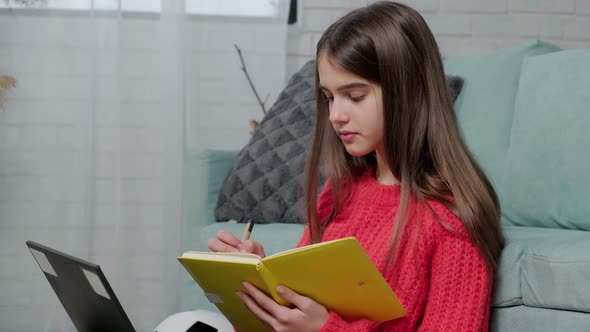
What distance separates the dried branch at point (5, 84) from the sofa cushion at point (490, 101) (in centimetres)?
139

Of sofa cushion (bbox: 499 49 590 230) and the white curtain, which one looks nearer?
sofa cushion (bbox: 499 49 590 230)

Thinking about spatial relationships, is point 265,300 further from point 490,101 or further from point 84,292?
point 490,101

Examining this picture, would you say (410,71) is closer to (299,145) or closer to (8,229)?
(299,145)

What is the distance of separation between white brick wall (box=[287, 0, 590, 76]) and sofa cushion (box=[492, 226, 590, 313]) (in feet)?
5.16

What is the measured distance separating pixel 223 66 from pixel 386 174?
1.37 metres

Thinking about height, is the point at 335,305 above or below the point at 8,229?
above

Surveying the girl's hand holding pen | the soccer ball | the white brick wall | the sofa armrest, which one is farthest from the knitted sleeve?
the white brick wall

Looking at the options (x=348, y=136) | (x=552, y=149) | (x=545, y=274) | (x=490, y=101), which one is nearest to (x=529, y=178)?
(x=552, y=149)

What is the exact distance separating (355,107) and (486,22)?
1.67 m

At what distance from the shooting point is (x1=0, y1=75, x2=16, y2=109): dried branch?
264 cm

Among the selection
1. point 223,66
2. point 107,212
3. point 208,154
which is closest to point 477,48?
point 223,66

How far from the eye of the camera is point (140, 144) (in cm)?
275

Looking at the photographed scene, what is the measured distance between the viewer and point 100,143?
2705 mm

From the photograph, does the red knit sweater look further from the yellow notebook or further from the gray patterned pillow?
the gray patterned pillow
